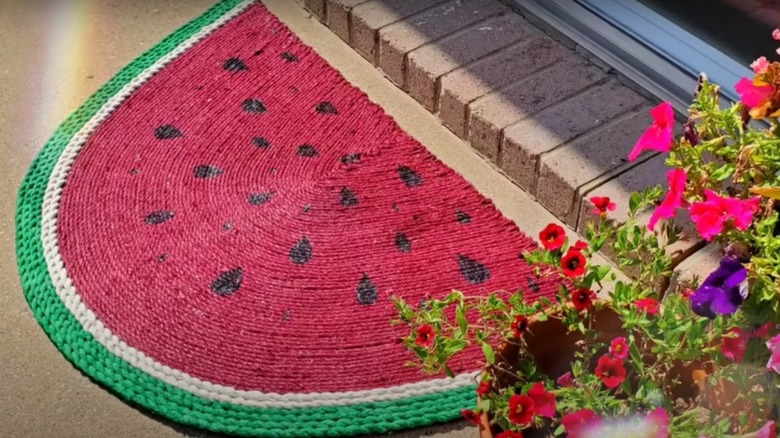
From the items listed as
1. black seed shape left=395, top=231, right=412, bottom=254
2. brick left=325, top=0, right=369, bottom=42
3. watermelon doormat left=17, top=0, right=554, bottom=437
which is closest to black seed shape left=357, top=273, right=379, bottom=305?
watermelon doormat left=17, top=0, right=554, bottom=437

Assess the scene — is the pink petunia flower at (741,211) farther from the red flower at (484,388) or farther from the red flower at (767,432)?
the red flower at (484,388)

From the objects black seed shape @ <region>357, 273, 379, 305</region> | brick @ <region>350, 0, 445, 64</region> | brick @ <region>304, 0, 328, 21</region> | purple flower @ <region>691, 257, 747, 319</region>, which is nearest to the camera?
purple flower @ <region>691, 257, 747, 319</region>

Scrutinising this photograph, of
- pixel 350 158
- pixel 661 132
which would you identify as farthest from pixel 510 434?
pixel 350 158

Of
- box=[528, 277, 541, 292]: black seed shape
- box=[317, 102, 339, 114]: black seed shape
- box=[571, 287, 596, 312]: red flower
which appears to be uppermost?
box=[317, 102, 339, 114]: black seed shape

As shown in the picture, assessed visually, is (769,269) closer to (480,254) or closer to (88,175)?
(480,254)

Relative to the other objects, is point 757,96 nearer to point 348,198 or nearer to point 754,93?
point 754,93

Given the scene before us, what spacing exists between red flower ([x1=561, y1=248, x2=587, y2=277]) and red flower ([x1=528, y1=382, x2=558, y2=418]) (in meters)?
0.17

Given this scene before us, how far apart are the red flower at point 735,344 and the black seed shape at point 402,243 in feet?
2.78

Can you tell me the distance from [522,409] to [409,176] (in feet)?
3.10

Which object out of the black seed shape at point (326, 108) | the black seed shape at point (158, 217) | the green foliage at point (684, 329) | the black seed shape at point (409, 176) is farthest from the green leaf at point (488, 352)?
the black seed shape at point (326, 108)

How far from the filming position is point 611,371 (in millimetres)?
1345

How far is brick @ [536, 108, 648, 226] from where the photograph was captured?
2090mm

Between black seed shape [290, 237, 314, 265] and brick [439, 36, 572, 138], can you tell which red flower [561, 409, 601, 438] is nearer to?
black seed shape [290, 237, 314, 265]

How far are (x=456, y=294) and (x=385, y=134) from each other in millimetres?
923
